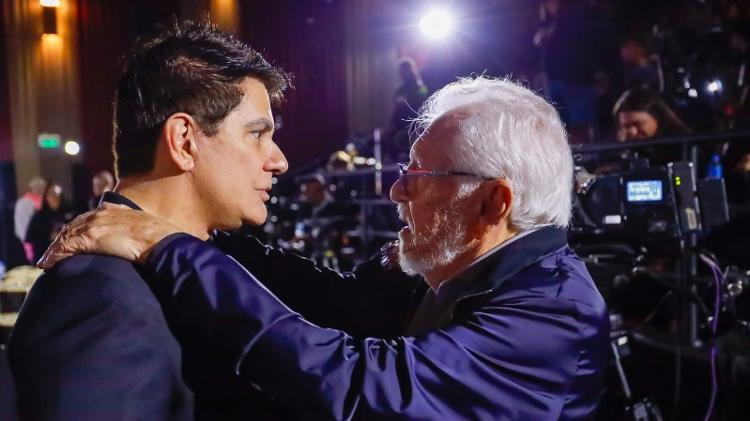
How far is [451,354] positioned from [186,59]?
783mm

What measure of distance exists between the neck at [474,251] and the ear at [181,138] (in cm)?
65

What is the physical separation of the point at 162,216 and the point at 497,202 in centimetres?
72

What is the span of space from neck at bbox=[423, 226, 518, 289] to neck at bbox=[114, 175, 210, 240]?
0.59 m

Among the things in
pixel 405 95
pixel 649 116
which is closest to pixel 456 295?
pixel 649 116

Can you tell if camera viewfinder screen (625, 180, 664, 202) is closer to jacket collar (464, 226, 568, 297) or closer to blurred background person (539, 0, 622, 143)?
jacket collar (464, 226, 568, 297)

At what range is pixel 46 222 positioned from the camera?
27.2 ft

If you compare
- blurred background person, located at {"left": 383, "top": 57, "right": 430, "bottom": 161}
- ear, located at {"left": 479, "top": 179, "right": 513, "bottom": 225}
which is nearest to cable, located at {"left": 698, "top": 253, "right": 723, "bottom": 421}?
ear, located at {"left": 479, "top": 179, "right": 513, "bottom": 225}

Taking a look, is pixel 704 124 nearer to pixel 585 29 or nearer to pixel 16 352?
pixel 585 29

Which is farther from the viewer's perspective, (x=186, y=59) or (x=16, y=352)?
(x=186, y=59)

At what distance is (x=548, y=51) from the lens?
17.8 feet

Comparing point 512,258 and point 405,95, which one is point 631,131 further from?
point 405,95

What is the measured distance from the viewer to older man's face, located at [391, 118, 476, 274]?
1508 mm

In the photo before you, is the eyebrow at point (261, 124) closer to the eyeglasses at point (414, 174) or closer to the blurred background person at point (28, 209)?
the eyeglasses at point (414, 174)

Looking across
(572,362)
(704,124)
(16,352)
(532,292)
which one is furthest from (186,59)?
(704,124)
